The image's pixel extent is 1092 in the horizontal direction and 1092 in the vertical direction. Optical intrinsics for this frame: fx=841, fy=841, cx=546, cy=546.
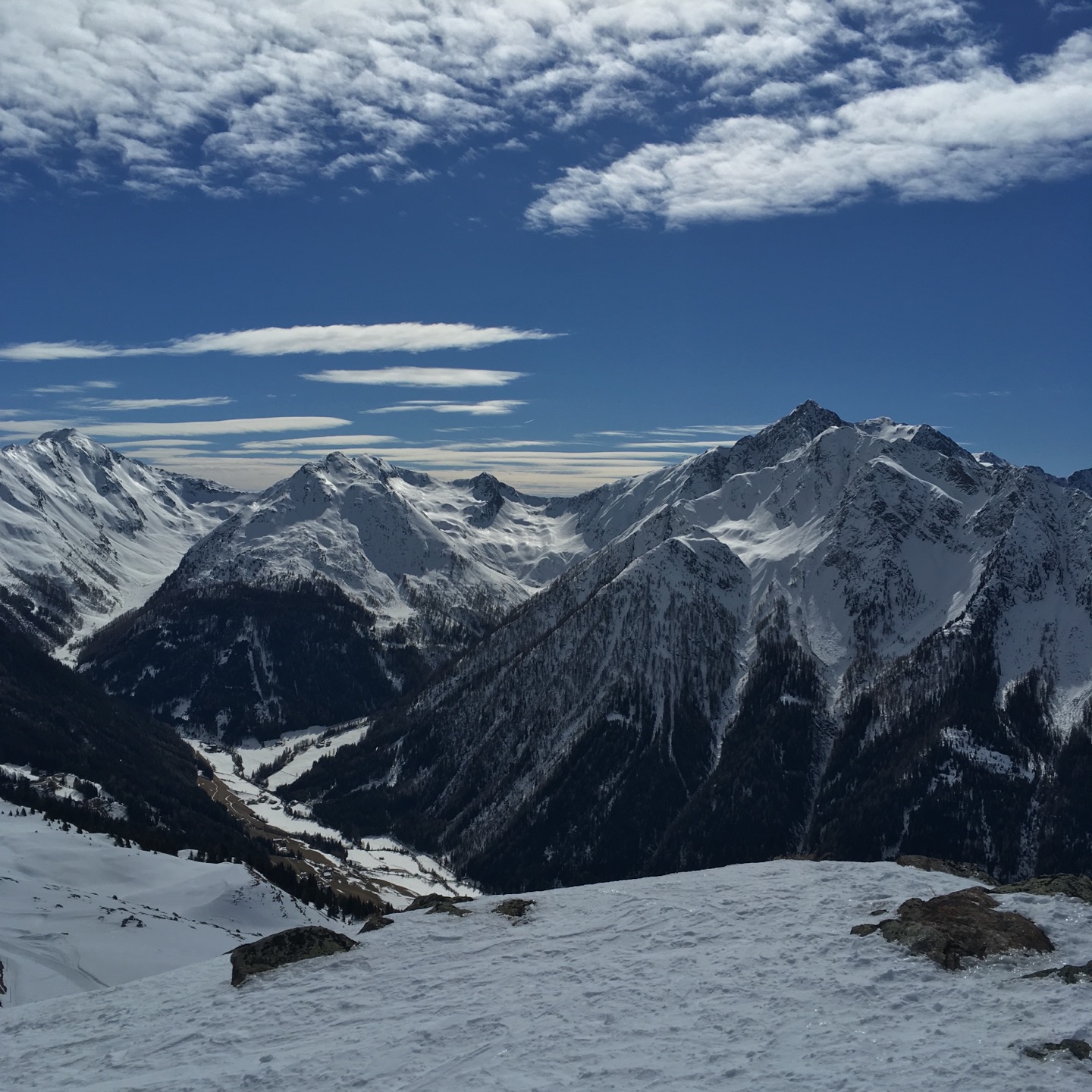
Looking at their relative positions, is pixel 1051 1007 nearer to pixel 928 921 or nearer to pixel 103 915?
pixel 928 921

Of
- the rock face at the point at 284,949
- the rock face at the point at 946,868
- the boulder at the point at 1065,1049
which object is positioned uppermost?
the boulder at the point at 1065,1049

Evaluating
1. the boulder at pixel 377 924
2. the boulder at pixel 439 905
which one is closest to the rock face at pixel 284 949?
the boulder at pixel 377 924

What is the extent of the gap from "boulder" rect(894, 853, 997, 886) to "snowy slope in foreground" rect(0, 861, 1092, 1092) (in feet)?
14.3

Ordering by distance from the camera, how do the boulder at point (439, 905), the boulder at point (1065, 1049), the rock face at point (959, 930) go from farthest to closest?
1. the boulder at point (439, 905)
2. the rock face at point (959, 930)
3. the boulder at point (1065, 1049)

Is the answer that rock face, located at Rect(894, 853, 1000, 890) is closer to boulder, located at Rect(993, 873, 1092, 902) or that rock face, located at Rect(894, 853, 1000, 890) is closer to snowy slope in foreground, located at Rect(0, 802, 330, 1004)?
boulder, located at Rect(993, 873, 1092, 902)

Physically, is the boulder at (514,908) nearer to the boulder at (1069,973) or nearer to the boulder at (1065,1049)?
the boulder at (1069,973)

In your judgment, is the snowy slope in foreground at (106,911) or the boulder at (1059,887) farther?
the snowy slope in foreground at (106,911)

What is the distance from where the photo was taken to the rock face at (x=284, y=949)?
47.6 m

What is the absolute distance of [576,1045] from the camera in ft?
116

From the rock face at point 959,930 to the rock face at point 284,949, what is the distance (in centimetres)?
3143

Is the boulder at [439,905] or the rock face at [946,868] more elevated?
the rock face at [946,868]

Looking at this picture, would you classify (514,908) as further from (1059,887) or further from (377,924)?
(1059,887)

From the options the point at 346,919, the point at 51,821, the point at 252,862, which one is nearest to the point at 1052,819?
the point at 346,919

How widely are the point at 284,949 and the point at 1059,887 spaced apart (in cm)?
4424
